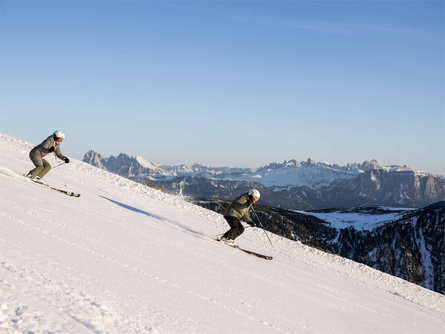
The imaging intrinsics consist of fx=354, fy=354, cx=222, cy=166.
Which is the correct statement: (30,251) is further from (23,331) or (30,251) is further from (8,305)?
(23,331)

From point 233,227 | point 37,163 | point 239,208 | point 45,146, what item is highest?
point 239,208

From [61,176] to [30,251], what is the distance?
16797 millimetres

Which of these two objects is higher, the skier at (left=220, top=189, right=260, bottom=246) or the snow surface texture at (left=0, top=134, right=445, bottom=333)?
the skier at (left=220, top=189, right=260, bottom=246)

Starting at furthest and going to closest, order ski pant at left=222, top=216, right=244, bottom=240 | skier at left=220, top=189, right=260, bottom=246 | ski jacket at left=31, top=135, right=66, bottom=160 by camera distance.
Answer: ski jacket at left=31, top=135, right=66, bottom=160, ski pant at left=222, top=216, right=244, bottom=240, skier at left=220, top=189, right=260, bottom=246

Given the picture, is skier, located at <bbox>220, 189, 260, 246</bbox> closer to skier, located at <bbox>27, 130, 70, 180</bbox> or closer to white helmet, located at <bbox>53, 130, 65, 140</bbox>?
white helmet, located at <bbox>53, 130, 65, 140</bbox>

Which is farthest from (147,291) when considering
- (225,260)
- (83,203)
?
(83,203)

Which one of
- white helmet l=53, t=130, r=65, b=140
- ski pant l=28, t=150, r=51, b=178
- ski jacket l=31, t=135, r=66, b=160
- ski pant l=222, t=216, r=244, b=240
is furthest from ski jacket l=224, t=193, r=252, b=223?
ski pant l=28, t=150, r=51, b=178

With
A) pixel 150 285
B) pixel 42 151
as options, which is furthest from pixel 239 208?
pixel 42 151

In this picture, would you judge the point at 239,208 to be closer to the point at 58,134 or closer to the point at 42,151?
the point at 58,134

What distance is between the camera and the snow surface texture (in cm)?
549

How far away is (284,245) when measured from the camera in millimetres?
21203

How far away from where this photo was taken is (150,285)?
7367mm

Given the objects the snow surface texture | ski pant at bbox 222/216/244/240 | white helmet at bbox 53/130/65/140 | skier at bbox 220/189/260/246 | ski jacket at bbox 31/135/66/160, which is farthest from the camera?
white helmet at bbox 53/130/65/140

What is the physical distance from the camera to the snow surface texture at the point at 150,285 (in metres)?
5.49
